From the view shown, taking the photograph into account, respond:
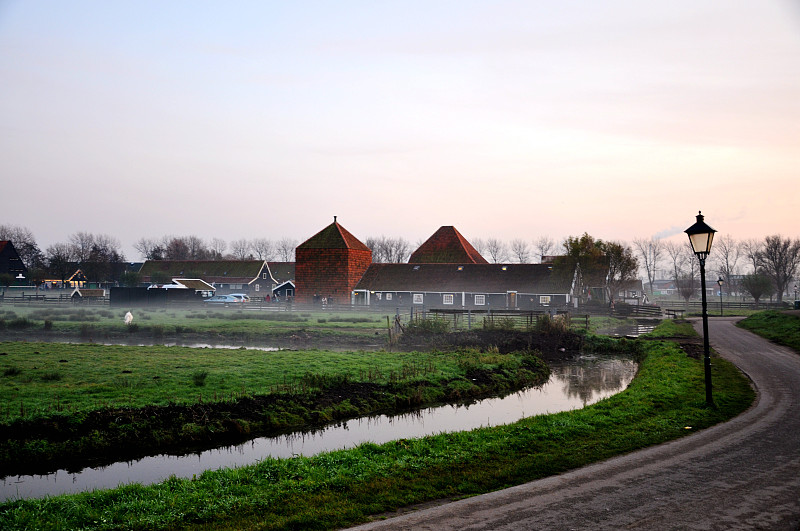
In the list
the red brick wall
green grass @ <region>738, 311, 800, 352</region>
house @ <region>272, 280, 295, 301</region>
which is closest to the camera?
green grass @ <region>738, 311, 800, 352</region>

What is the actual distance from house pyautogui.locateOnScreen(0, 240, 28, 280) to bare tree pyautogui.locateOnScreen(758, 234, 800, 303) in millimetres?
121153

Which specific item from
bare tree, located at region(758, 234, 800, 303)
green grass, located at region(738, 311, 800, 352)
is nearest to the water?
green grass, located at region(738, 311, 800, 352)

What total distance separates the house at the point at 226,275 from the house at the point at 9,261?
19953 millimetres

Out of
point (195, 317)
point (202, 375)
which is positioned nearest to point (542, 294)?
point (195, 317)

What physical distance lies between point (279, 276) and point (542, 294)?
63.3 metres

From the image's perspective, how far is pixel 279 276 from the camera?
11031 centimetres

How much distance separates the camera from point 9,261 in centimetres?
10012

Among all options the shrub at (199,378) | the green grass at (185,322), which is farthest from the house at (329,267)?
the shrub at (199,378)

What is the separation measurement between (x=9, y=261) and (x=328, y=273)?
221 feet

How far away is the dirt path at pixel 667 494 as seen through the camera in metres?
7.07

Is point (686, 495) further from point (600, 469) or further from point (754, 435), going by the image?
point (754, 435)

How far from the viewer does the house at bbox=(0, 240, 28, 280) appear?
9862 cm

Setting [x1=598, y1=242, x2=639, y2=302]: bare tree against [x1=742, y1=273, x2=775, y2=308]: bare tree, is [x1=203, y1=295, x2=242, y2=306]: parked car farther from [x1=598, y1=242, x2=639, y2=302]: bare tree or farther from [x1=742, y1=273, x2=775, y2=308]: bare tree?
[x1=742, y1=273, x2=775, y2=308]: bare tree

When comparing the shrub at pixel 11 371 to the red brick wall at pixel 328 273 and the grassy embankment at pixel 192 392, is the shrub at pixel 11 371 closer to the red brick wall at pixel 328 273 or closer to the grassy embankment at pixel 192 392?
the grassy embankment at pixel 192 392
